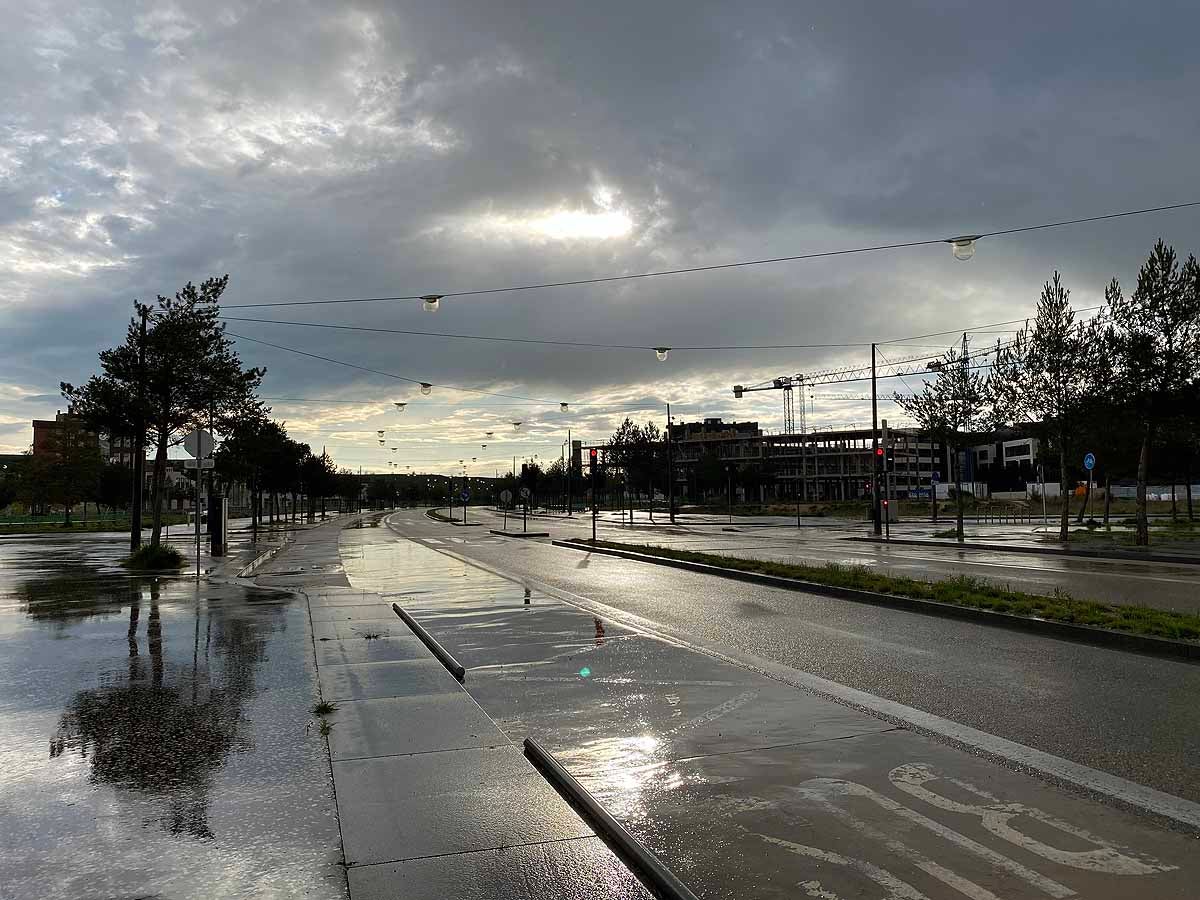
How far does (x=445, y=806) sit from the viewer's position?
4.81m

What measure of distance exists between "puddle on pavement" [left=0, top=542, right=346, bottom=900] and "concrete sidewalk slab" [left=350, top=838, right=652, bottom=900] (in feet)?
0.73

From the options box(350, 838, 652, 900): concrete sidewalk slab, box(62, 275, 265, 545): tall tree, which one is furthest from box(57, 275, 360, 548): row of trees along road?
box(350, 838, 652, 900): concrete sidewalk slab

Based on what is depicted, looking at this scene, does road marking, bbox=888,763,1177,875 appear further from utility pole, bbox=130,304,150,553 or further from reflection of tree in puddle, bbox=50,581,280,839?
utility pole, bbox=130,304,150,553

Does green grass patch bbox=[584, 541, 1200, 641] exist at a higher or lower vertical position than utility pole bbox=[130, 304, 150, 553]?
lower

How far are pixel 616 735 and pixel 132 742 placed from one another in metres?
3.47

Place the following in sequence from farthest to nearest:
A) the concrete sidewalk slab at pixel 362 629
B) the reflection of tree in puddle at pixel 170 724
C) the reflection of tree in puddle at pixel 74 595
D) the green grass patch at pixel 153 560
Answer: the green grass patch at pixel 153 560 → the reflection of tree in puddle at pixel 74 595 → the concrete sidewalk slab at pixel 362 629 → the reflection of tree in puddle at pixel 170 724

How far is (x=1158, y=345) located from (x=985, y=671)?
23.9m

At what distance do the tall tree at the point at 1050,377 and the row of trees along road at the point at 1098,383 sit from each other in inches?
1.5

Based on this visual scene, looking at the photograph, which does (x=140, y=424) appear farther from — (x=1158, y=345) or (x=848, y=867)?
(x=1158, y=345)

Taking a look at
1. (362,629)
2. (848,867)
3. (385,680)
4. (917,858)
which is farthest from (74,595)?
(917,858)

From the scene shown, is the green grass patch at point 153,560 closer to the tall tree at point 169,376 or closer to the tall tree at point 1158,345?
the tall tree at point 169,376

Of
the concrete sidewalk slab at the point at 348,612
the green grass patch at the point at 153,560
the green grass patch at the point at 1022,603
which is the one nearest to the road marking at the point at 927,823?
the green grass patch at the point at 1022,603

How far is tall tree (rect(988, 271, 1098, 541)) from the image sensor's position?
3100 cm

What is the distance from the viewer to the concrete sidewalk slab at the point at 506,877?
380cm
